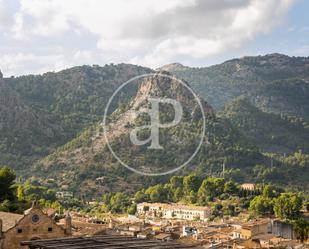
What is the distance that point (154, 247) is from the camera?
20.3 metres

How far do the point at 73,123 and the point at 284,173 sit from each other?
6883cm

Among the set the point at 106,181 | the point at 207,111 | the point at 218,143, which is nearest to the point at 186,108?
the point at 207,111

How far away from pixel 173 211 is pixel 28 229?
65728 millimetres

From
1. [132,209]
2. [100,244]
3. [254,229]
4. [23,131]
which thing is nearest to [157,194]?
[132,209]

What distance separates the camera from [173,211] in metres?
92.8

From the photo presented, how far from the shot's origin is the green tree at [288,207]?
268 feet

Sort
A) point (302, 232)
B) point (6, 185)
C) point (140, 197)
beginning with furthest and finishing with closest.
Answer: point (140, 197), point (302, 232), point (6, 185)

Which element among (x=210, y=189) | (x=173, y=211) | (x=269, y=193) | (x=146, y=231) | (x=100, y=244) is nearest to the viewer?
(x=100, y=244)

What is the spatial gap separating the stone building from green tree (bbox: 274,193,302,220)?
5781 cm

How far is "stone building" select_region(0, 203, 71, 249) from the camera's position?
A: 27.9 meters

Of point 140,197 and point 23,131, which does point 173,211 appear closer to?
point 140,197

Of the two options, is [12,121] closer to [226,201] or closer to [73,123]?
[73,123]

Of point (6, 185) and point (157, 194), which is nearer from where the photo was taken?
point (6, 185)
